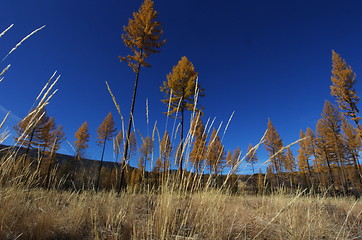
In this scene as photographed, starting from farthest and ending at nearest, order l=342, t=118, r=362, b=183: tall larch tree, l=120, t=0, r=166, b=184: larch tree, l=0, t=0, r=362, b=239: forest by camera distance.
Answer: l=342, t=118, r=362, b=183: tall larch tree < l=120, t=0, r=166, b=184: larch tree < l=0, t=0, r=362, b=239: forest

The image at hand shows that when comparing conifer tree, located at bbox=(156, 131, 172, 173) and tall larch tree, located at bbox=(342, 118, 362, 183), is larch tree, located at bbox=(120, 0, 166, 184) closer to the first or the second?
conifer tree, located at bbox=(156, 131, 172, 173)

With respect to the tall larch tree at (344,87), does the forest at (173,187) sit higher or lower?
lower

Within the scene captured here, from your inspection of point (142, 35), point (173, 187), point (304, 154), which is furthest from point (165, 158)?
point (304, 154)

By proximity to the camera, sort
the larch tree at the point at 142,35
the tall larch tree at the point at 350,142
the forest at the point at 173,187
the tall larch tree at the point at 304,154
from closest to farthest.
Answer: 1. the forest at the point at 173,187
2. the larch tree at the point at 142,35
3. the tall larch tree at the point at 350,142
4. the tall larch tree at the point at 304,154

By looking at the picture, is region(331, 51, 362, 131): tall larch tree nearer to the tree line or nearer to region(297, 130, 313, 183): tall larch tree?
the tree line

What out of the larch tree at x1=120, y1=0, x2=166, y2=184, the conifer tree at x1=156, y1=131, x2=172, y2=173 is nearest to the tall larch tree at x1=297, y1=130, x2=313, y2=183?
the larch tree at x1=120, y1=0, x2=166, y2=184

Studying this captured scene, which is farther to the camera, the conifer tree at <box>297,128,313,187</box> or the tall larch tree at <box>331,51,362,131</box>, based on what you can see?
the conifer tree at <box>297,128,313,187</box>

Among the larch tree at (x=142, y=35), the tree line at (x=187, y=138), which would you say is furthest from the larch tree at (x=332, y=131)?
the larch tree at (x=142, y=35)

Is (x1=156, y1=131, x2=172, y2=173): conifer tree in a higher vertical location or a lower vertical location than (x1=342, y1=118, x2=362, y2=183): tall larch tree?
lower

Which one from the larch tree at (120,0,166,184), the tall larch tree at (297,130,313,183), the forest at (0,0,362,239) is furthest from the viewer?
the tall larch tree at (297,130,313,183)

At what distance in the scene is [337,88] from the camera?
16906 mm

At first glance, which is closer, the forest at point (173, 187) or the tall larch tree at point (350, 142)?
the forest at point (173, 187)

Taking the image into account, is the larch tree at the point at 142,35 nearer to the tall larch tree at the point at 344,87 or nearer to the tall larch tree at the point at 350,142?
the tall larch tree at the point at 344,87

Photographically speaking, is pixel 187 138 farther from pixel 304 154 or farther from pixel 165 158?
pixel 304 154
